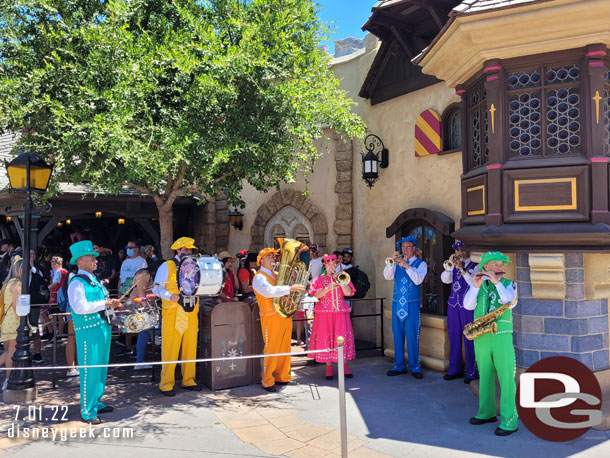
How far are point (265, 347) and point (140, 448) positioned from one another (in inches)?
92.6

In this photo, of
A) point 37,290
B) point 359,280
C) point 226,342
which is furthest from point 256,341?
point 37,290

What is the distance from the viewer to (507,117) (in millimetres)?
5836

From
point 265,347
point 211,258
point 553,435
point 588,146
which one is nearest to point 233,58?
point 211,258

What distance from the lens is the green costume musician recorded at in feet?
16.7

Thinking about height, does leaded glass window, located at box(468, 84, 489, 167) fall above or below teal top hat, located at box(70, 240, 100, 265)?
above

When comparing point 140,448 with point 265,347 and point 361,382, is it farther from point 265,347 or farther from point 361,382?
point 361,382

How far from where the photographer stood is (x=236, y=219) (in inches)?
514

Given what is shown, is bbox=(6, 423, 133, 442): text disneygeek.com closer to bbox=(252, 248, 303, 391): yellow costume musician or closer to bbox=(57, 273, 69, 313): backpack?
bbox=(252, 248, 303, 391): yellow costume musician

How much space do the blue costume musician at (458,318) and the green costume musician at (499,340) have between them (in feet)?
4.71

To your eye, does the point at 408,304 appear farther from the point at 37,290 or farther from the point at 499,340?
the point at 37,290

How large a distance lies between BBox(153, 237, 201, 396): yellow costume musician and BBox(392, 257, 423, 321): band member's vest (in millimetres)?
2932

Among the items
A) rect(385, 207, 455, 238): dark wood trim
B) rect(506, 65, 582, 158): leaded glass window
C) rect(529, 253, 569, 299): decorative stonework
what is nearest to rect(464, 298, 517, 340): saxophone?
rect(529, 253, 569, 299): decorative stonework

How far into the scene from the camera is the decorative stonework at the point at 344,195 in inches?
419

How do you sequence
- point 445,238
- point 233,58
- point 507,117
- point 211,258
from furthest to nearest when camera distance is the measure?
1. point 445,238
2. point 233,58
3. point 211,258
4. point 507,117
